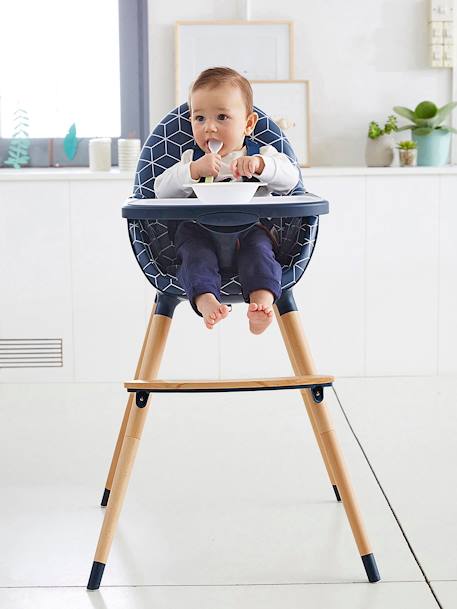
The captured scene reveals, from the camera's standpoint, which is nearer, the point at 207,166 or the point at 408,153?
the point at 207,166

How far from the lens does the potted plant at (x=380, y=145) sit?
11.2 ft

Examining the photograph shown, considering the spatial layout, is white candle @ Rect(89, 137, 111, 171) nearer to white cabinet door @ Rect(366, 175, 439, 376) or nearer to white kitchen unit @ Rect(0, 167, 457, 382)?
white kitchen unit @ Rect(0, 167, 457, 382)

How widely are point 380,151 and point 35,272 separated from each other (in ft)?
4.08

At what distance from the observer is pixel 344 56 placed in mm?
3516

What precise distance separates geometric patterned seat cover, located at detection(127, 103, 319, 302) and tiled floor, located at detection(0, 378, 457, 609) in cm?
51

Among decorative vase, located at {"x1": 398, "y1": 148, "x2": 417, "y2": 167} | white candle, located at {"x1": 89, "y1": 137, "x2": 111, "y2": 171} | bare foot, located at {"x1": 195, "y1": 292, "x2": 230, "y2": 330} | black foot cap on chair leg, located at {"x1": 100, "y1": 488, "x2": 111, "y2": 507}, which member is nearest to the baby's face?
bare foot, located at {"x1": 195, "y1": 292, "x2": 230, "y2": 330}

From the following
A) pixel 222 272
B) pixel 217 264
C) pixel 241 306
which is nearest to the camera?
pixel 217 264

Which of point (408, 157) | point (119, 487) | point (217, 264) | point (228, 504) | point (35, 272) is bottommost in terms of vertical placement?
point (228, 504)

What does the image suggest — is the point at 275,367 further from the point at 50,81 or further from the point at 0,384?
the point at 50,81

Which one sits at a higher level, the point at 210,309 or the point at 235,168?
the point at 235,168

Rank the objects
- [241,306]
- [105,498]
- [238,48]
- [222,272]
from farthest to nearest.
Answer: [238,48] → [241,306] → [105,498] → [222,272]

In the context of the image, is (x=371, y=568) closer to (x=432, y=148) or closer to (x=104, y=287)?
(x=104, y=287)

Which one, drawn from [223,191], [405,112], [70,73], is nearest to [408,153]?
[405,112]

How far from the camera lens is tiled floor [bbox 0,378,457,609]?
5.86 feet
